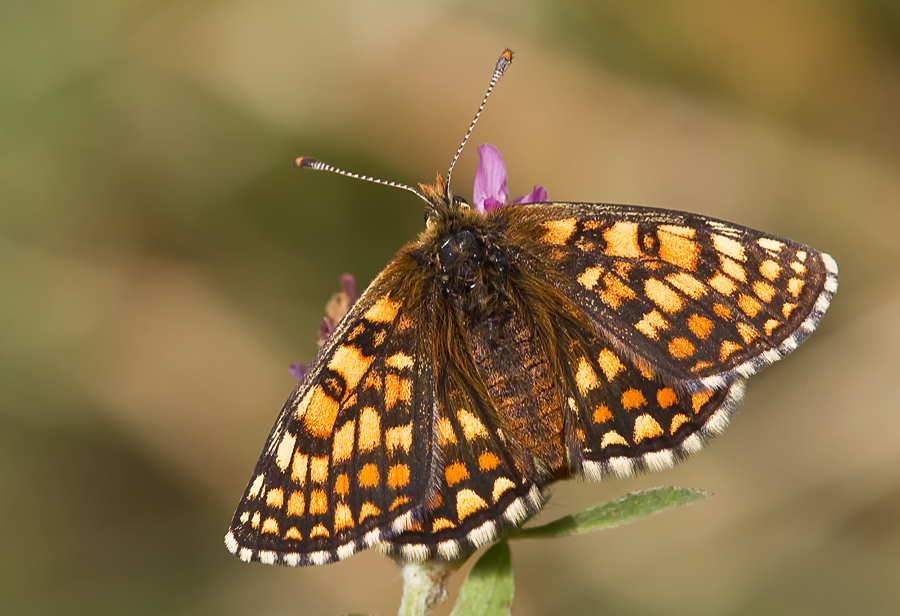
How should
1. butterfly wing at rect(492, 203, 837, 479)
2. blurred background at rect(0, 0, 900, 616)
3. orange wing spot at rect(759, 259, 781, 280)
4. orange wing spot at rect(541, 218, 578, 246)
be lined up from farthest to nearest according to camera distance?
blurred background at rect(0, 0, 900, 616) < orange wing spot at rect(541, 218, 578, 246) < orange wing spot at rect(759, 259, 781, 280) < butterfly wing at rect(492, 203, 837, 479)

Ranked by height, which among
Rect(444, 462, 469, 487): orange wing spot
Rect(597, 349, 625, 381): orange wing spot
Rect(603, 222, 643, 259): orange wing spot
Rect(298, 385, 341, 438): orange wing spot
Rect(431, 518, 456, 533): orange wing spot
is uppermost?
Rect(603, 222, 643, 259): orange wing spot

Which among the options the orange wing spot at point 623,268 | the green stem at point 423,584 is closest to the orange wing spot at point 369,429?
the green stem at point 423,584

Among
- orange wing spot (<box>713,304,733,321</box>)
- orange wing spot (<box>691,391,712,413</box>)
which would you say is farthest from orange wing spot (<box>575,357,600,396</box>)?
orange wing spot (<box>713,304,733,321</box>)

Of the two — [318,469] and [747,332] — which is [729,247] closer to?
[747,332]

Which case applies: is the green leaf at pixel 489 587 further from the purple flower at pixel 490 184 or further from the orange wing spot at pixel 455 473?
the purple flower at pixel 490 184

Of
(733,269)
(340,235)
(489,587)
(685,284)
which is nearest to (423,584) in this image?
(489,587)

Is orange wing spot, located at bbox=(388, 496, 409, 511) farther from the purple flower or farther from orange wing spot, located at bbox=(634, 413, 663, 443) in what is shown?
the purple flower
